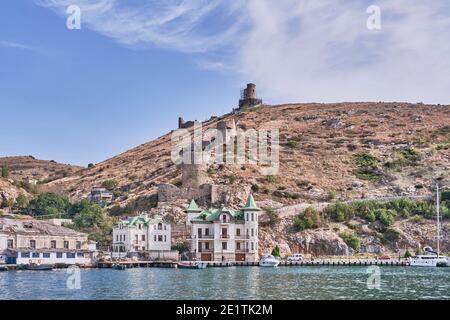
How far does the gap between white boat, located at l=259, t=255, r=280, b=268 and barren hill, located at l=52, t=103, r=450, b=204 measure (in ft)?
60.1

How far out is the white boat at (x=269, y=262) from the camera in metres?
63.6

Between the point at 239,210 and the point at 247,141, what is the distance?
38.7m

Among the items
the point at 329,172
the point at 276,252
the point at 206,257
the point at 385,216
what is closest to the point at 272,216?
the point at 276,252

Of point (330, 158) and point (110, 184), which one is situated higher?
point (330, 158)

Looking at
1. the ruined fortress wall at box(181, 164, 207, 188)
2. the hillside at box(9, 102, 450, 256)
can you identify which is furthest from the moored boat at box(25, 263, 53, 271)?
the ruined fortress wall at box(181, 164, 207, 188)

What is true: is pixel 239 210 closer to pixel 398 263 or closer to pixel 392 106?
pixel 398 263

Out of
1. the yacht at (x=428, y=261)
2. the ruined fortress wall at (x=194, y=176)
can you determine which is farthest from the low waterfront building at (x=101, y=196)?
the yacht at (x=428, y=261)

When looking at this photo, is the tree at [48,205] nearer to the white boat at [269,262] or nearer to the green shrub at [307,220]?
the green shrub at [307,220]

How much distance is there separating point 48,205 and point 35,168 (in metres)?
80.9

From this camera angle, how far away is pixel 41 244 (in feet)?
210

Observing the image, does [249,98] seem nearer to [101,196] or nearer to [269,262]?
[101,196]

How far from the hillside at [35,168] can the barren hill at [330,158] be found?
12078mm

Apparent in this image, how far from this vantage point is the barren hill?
8919 centimetres
